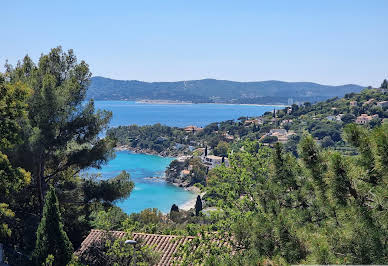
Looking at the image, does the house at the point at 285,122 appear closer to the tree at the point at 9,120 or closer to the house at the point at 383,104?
the house at the point at 383,104

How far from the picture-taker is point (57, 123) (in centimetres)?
888

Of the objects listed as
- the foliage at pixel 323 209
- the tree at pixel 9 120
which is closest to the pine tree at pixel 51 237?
the tree at pixel 9 120

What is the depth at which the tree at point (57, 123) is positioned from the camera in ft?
28.2

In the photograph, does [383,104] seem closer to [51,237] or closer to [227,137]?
[227,137]

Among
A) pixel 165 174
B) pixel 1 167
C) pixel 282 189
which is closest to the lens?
pixel 282 189

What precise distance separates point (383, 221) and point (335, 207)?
411 mm

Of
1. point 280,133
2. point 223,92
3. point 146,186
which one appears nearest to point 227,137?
point 280,133

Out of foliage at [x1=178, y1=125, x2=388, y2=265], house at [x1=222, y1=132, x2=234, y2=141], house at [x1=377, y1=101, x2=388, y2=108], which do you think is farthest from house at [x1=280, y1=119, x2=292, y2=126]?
foliage at [x1=178, y1=125, x2=388, y2=265]

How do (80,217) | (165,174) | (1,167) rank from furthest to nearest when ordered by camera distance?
1. (165,174)
2. (80,217)
3. (1,167)

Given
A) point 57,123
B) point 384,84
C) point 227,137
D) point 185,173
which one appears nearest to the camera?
point 57,123

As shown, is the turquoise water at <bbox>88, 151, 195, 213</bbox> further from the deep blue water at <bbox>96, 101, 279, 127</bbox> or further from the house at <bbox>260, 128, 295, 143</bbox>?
the deep blue water at <bbox>96, 101, 279, 127</bbox>

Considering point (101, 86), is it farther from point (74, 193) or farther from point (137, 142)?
point (74, 193)

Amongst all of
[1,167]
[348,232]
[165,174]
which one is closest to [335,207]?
[348,232]

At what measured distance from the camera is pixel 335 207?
320 centimetres
